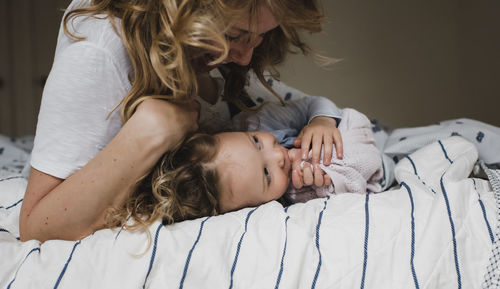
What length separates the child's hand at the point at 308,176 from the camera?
96 centimetres

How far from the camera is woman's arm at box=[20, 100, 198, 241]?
766 mm

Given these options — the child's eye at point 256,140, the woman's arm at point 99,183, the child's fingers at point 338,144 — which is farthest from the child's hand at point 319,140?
the woman's arm at point 99,183

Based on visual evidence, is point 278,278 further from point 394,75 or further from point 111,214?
point 394,75

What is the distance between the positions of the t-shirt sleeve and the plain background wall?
5.61 ft

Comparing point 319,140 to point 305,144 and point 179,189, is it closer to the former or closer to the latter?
point 305,144

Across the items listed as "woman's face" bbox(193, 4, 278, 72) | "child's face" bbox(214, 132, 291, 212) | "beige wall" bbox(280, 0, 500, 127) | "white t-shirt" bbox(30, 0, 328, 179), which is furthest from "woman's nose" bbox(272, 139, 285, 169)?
"beige wall" bbox(280, 0, 500, 127)

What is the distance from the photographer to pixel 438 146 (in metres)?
0.99

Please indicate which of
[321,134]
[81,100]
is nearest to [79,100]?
[81,100]

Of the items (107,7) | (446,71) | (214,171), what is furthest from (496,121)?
(107,7)

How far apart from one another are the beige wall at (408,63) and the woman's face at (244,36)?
146 centimetres

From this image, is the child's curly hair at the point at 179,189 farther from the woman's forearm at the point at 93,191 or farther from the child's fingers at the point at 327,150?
the child's fingers at the point at 327,150

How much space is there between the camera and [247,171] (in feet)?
2.94

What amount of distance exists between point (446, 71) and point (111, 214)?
7.01ft

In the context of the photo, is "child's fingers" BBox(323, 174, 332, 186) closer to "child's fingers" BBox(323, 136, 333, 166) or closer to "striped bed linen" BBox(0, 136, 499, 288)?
"child's fingers" BBox(323, 136, 333, 166)
